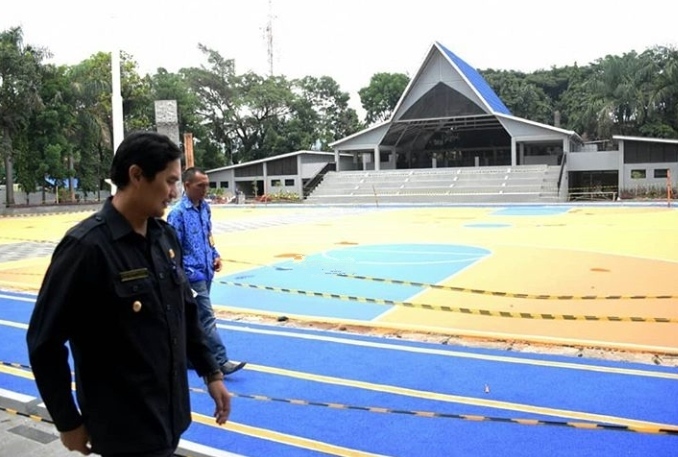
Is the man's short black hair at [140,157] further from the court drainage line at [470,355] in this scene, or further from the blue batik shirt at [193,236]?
the court drainage line at [470,355]

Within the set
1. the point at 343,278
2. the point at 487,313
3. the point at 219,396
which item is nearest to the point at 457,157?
the point at 343,278

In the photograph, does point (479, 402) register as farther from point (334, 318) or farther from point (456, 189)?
point (456, 189)

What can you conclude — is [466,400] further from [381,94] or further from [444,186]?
[381,94]

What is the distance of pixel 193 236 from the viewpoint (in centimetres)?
517

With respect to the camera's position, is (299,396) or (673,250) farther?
(673,250)

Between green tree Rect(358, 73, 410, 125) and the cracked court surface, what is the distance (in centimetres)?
5646

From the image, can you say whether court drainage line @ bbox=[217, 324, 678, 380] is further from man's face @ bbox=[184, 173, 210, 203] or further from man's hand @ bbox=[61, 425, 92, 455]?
man's hand @ bbox=[61, 425, 92, 455]

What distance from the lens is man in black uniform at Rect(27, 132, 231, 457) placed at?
6.57ft

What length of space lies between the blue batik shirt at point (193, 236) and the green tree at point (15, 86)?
32136 millimetres

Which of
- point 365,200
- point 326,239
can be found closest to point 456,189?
point 365,200

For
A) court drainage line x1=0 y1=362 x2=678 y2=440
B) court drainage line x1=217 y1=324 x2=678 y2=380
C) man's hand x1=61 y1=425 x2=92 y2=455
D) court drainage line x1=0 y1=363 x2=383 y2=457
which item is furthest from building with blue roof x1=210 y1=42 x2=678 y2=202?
man's hand x1=61 y1=425 x2=92 y2=455

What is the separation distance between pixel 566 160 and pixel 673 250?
96.9 feet

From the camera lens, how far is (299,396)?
478 cm

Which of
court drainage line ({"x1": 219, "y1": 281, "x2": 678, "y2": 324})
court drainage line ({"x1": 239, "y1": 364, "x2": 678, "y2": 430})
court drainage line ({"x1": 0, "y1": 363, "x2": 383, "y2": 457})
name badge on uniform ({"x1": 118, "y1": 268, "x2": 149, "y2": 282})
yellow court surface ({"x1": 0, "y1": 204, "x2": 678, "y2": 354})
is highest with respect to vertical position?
name badge on uniform ({"x1": 118, "y1": 268, "x2": 149, "y2": 282})
